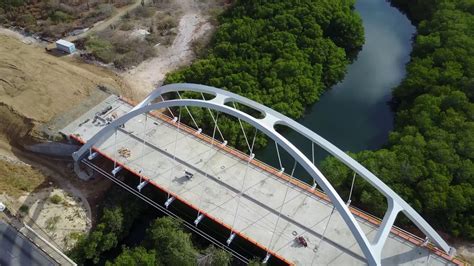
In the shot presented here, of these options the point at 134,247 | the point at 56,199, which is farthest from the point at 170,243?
the point at 56,199

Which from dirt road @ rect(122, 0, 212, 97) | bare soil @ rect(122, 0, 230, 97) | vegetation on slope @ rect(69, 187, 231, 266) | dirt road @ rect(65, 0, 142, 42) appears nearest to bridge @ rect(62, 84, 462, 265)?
vegetation on slope @ rect(69, 187, 231, 266)

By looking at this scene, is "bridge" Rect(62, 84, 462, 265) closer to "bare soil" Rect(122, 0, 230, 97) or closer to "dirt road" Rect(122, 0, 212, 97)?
"dirt road" Rect(122, 0, 212, 97)

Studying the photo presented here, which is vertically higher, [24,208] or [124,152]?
[124,152]

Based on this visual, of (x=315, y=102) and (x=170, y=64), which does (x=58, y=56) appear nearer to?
(x=170, y=64)

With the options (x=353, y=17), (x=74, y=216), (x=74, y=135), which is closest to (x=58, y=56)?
(x=74, y=135)

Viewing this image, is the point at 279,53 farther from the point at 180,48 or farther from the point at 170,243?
the point at 170,243
